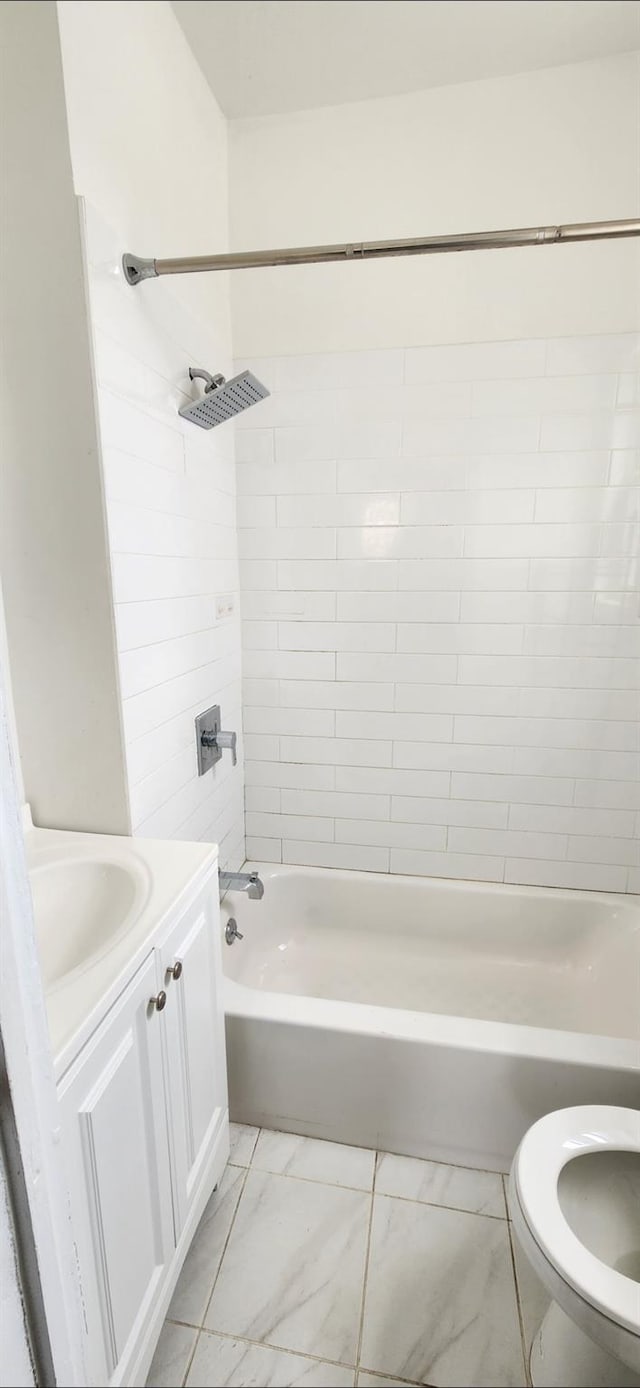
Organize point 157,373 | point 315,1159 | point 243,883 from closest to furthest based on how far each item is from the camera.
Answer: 1. point 157,373
2. point 315,1159
3. point 243,883

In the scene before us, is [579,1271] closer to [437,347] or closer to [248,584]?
[248,584]

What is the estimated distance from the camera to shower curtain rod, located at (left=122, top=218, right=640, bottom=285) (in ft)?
2.92

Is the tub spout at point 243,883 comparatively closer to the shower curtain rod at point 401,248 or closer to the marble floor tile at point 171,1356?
the marble floor tile at point 171,1356

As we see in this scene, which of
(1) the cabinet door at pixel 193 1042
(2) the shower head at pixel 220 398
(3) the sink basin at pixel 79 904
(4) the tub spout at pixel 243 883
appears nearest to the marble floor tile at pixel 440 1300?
(1) the cabinet door at pixel 193 1042

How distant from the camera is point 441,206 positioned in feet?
4.49

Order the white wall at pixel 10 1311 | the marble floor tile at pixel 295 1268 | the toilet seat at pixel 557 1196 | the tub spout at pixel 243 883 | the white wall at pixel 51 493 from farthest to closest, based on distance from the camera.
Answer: the tub spout at pixel 243 883
the marble floor tile at pixel 295 1268
the white wall at pixel 51 493
the toilet seat at pixel 557 1196
the white wall at pixel 10 1311

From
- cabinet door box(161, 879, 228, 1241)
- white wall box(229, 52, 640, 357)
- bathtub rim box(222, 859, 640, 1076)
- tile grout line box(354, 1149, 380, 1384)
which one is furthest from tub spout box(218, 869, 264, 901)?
white wall box(229, 52, 640, 357)

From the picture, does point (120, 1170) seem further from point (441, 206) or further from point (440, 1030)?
point (441, 206)

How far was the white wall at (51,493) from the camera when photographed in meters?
0.85

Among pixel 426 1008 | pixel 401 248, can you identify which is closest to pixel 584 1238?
pixel 426 1008

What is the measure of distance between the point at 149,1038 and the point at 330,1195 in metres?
0.74

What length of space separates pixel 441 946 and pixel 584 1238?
85 cm

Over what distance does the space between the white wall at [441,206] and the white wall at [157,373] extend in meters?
0.13

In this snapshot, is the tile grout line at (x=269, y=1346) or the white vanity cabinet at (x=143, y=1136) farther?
the tile grout line at (x=269, y=1346)
